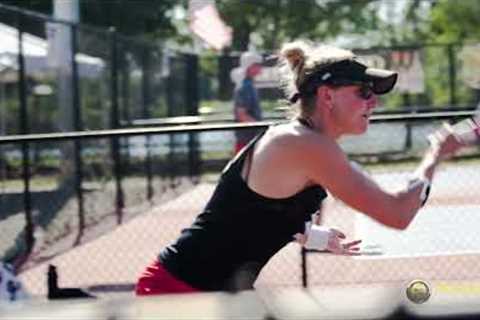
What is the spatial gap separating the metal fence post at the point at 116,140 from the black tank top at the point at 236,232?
8.37m

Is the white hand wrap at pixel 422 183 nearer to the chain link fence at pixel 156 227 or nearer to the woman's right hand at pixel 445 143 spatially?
the woman's right hand at pixel 445 143

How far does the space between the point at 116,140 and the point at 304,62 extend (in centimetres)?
881

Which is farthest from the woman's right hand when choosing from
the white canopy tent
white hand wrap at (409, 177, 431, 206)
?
the white canopy tent

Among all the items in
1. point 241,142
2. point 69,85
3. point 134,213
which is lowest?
point 134,213

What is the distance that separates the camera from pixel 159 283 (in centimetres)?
328

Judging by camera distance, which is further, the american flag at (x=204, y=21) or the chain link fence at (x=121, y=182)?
the american flag at (x=204, y=21)

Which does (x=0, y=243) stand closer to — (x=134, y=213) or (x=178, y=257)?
(x=134, y=213)

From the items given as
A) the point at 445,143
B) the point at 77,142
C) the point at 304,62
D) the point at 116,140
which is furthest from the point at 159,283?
the point at 116,140

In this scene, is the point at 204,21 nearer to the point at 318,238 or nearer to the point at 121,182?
the point at 121,182

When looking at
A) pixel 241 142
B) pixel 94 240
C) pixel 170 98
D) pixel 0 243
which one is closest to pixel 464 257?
pixel 0 243

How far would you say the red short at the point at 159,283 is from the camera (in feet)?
10.6

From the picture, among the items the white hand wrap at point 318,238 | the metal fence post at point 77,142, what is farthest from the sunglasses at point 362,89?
the metal fence post at point 77,142

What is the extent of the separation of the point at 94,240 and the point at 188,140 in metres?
5.46

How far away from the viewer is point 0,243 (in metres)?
8.29
